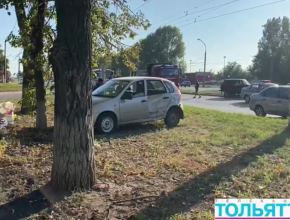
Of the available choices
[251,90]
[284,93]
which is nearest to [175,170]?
[284,93]

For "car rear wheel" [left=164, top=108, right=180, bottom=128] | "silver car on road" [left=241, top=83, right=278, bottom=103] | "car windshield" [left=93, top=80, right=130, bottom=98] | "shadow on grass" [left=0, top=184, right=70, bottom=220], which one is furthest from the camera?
"silver car on road" [left=241, top=83, right=278, bottom=103]

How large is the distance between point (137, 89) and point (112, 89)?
30.1 inches

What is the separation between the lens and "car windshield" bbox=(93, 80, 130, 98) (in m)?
9.49

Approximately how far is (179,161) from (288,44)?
73180 millimetres

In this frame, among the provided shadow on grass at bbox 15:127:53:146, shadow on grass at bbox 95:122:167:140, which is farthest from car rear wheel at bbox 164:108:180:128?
shadow on grass at bbox 15:127:53:146

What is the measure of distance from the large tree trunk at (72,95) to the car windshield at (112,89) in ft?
16.3

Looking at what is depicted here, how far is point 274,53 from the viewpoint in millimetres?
69812

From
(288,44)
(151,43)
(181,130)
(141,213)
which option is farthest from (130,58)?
(151,43)

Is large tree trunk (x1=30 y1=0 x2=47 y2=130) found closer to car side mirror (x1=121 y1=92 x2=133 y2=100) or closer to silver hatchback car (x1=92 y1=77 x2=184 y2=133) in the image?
silver hatchback car (x1=92 y1=77 x2=184 y2=133)

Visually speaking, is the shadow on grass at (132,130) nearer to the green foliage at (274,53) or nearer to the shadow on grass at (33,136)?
the shadow on grass at (33,136)

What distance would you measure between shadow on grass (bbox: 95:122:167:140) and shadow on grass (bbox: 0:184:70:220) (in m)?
3.95

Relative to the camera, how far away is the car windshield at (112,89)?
949cm

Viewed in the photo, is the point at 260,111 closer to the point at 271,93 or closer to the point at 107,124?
the point at 271,93

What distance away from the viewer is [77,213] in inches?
149
